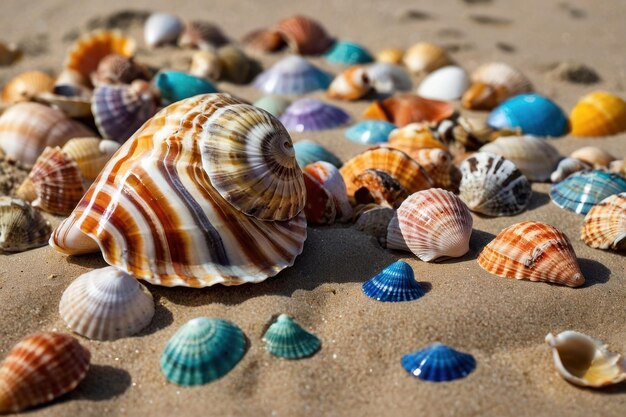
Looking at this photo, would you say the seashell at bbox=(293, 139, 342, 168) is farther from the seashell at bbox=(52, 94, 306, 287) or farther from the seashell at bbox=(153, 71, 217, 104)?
the seashell at bbox=(153, 71, 217, 104)

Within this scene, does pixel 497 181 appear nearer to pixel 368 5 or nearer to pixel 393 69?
pixel 393 69

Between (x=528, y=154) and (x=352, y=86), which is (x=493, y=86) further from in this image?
(x=528, y=154)

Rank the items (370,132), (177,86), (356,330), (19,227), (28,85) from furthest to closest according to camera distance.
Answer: (28,85) < (177,86) < (370,132) < (19,227) < (356,330)

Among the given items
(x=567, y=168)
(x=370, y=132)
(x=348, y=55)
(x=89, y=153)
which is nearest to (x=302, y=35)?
(x=348, y=55)

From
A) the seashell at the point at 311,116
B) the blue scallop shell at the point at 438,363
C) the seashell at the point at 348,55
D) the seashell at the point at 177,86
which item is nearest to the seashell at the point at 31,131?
the seashell at the point at 177,86

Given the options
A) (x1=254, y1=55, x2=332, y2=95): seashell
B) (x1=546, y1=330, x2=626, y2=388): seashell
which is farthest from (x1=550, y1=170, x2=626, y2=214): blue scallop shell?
(x1=254, y1=55, x2=332, y2=95): seashell

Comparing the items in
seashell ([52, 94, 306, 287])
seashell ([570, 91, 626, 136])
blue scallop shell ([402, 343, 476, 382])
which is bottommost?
seashell ([570, 91, 626, 136])
